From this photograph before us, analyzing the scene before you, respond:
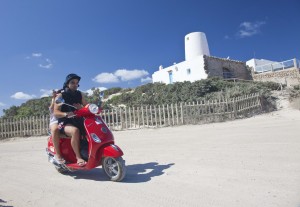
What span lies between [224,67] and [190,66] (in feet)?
12.8

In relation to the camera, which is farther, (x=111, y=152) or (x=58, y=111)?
(x=58, y=111)

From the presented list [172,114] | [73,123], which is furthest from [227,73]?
[73,123]

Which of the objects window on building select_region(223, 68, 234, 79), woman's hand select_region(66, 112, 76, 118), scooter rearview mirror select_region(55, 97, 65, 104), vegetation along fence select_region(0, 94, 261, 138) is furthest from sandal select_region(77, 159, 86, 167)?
window on building select_region(223, 68, 234, 79)

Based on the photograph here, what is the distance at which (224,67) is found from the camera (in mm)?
31609

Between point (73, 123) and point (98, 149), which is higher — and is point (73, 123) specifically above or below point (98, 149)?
above

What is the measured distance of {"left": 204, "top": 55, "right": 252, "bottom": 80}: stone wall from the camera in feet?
98.1

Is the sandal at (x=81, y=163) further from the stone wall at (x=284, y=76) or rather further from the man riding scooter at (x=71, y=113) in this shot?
the stone wall at (x=284, y=76)

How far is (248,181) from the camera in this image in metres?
3.79

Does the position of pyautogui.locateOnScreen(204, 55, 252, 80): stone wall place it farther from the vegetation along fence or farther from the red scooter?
the red scooter

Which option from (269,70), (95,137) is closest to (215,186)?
(95,137)

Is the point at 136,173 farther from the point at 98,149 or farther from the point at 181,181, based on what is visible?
the point at 181,181

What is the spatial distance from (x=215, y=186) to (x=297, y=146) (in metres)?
2.93

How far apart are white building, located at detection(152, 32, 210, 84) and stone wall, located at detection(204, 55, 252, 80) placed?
0.85m

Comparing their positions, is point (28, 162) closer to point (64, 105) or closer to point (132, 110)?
point (64, 105)
